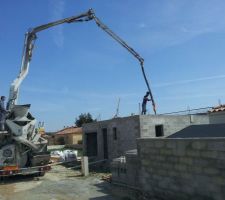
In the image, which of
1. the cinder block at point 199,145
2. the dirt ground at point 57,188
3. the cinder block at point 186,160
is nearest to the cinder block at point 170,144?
the cinder block at point 186,160

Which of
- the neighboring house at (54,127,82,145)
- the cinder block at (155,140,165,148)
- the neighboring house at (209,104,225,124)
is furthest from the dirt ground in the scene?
the neighboring house at (54,127,82,145)

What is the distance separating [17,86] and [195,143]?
12419 millimetres

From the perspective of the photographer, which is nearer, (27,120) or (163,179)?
(163,179)

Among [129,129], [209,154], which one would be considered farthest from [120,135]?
[209,154]

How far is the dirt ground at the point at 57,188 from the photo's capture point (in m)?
14.0

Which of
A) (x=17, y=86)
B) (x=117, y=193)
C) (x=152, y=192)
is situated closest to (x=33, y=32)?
(x=17, y=86)

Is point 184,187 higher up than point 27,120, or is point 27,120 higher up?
point 27,120

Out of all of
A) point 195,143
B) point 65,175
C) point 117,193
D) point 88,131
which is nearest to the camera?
point 195,143

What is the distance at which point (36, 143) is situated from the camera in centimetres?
1855

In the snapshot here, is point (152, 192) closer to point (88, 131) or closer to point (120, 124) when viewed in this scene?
point (120, 124)

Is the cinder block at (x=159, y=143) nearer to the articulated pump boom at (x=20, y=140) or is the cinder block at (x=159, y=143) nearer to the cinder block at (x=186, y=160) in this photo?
the cinder block at (x=186, y=160)

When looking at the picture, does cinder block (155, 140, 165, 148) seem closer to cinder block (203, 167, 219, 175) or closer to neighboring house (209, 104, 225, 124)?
cinder block (203, 167, 219, 175)

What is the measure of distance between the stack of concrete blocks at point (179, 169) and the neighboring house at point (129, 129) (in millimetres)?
7285

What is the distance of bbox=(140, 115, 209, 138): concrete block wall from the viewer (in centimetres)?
2017
